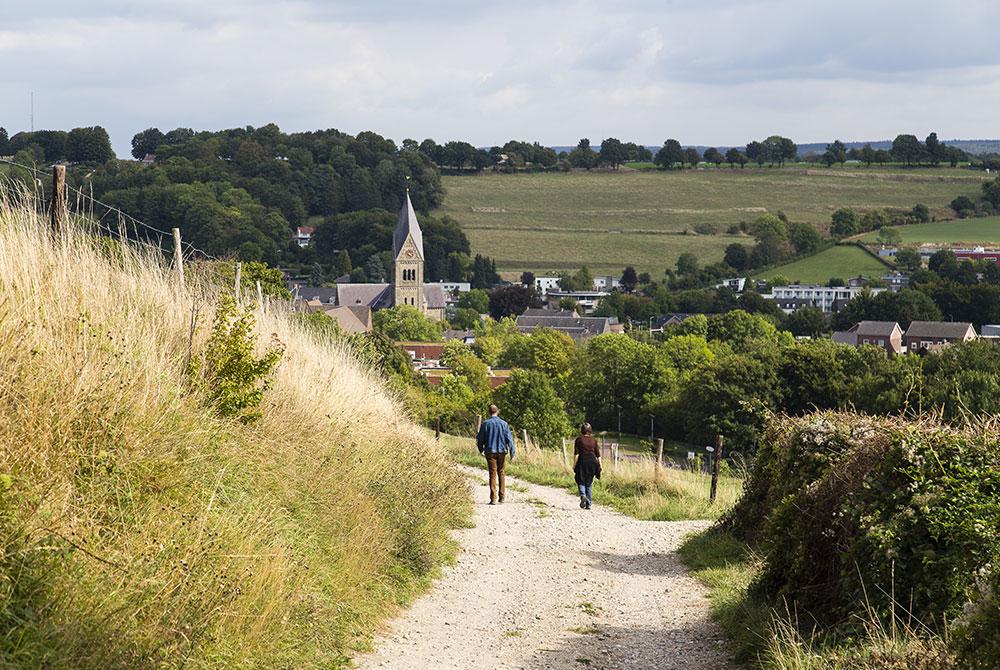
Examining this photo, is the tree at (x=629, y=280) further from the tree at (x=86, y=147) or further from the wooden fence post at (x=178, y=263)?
the wooden fence post at (x=178, y=263)

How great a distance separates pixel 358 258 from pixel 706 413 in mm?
112785

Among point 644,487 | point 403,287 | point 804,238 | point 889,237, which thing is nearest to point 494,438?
point 644,487

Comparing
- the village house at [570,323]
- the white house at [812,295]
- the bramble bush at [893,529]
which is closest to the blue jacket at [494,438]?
the bramble bush at [893,529]

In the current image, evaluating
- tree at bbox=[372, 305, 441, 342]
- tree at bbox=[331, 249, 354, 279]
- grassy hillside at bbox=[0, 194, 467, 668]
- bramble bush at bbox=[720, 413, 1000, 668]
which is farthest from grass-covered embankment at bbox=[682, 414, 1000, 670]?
tree at bbox=[331, 249, 354, 279]

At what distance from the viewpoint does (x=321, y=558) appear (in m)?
8.53

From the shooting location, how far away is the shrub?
6.88m

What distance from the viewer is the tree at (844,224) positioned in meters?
164

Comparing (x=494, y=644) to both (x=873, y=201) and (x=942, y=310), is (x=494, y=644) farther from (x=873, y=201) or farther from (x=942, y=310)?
(x=873, y=201)

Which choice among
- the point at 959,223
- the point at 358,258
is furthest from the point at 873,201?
the point at 358,258

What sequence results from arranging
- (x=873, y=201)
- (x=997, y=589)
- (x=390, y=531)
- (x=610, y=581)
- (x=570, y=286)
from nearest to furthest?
(x=997, y=589) → (x=390, y=531) → (x=610, y=581) → (x=570, y=286) → (x=873, y=201)

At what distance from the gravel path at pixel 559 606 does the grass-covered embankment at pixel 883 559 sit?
1.74 ft

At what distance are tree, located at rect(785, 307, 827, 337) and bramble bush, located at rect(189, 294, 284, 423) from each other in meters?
109

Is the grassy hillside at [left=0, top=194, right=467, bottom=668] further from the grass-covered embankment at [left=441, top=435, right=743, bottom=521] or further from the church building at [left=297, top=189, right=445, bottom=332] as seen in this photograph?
the church building at [left=297, top=189, right=445, bottom=332]

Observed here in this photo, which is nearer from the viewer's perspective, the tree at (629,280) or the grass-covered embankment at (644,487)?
the grass-covered embankment at (644,487)
